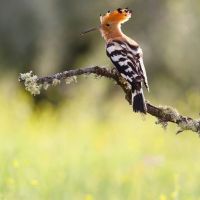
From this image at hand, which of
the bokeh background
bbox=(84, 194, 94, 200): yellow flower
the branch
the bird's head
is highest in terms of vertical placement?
the bokeh background

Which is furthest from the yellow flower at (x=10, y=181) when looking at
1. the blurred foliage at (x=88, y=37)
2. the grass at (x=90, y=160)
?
the blurred foliage at (x=88, y=37)

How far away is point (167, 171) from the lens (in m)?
8.27

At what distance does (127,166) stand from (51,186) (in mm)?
1554

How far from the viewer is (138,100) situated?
5.17 m

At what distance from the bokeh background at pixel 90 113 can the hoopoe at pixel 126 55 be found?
1.04m

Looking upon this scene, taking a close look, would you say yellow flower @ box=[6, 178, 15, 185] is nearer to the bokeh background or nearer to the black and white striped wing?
the bokeh background

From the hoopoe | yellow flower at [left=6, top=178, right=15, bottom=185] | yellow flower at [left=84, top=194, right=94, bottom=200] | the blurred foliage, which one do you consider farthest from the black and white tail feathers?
the blurred foliage

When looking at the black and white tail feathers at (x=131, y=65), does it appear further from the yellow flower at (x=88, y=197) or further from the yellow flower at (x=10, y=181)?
the yellow flower at (x=88, y=197)

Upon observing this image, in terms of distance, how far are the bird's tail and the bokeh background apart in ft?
3.51

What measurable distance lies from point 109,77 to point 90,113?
7.58 m

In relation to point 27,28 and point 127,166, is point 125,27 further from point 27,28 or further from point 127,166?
point 127,166

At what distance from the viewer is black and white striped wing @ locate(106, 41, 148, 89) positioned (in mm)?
5383

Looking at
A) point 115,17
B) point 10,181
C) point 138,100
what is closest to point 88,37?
point 10,181

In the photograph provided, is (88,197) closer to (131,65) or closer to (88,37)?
(131,65)
